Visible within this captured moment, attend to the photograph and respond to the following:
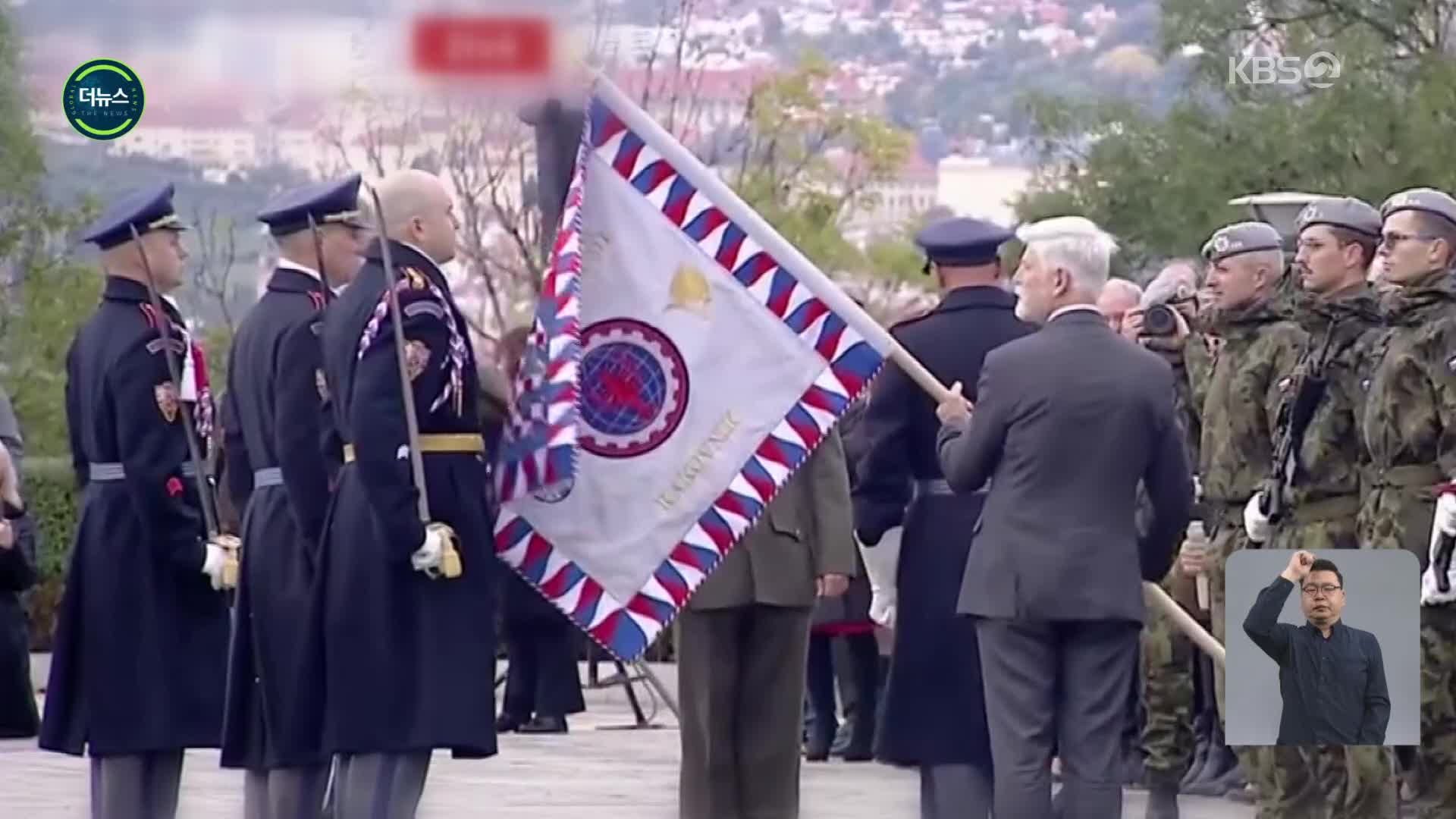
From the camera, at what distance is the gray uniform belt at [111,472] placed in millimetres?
9711

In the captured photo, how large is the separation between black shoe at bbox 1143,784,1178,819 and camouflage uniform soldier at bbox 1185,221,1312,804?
0.38 m

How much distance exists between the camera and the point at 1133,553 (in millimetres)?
9078

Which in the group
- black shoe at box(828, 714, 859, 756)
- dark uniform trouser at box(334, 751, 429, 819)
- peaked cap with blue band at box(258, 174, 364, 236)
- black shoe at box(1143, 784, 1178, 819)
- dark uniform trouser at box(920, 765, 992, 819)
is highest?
peaked cap with blue band at box(258, 174, 364, 236)

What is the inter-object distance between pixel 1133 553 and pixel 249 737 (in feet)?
8.55

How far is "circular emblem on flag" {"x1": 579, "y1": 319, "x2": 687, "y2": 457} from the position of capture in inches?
383

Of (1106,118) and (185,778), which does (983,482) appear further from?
(1106,118)

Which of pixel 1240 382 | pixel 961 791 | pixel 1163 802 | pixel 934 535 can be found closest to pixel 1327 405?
pixel 1240 382

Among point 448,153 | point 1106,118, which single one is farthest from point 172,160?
point 1106,118

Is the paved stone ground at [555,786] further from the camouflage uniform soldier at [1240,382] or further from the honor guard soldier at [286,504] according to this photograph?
the honor guard soldier at [286,504]

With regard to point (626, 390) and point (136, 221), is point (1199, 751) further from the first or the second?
point (136, 221)

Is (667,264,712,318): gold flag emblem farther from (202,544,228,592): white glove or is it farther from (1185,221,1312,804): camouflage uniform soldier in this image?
(1185,221,1312,804): camouflage uniform soldier

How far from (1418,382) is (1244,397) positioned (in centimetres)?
135

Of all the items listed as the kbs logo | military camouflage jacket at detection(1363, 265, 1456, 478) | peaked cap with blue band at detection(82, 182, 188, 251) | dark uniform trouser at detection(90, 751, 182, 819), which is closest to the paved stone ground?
dark uniform trouser at detection(90, 751, 182, 819)

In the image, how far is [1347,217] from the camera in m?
10.1
